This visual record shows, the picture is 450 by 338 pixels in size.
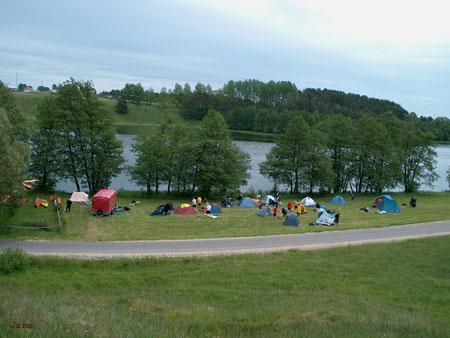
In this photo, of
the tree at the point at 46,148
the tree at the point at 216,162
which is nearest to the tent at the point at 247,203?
the tree at the point at 216,162

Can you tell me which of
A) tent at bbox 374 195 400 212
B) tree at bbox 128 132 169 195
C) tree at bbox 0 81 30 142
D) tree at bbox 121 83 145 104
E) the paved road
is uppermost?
tree at bbox 121 83 145 104

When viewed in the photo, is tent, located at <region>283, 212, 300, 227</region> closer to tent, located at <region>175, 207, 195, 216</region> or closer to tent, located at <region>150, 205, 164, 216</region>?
tent, located at <region>175, 207, 195, 216</region>

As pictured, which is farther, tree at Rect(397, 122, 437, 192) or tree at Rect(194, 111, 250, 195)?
tree at Rect(397, 122, 437, 192)

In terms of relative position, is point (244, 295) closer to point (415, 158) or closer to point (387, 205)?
point (387, 205)

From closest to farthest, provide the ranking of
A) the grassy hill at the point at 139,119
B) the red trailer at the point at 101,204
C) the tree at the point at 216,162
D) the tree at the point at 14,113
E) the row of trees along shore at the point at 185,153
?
the red trailer at the point at 101,204 → the tree at the point at 14,113 → the row of trees along shore at the point at 185,153 → the tree at the point at 216,162 → the grassy hill at the point at 139,119

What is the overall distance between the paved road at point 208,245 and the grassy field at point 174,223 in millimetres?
1386

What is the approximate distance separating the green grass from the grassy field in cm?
606

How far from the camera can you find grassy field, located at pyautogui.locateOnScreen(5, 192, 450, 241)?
31766mm

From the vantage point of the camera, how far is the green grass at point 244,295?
42.0 ft

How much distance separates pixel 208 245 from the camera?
29.0m

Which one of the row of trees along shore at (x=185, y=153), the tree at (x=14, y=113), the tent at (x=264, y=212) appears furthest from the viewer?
the row of trees along shore at (x=185, y=153)

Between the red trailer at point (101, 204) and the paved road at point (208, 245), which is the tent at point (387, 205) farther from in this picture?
the red trailer at point (101, 204)

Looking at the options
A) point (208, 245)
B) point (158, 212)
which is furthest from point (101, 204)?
point (208, 245)

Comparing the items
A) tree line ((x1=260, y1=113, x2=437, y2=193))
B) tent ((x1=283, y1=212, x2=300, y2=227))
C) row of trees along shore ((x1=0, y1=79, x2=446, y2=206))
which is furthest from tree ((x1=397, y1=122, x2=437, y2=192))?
tent ((x1=283, y1=212, x2=300, y2=227))
